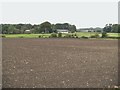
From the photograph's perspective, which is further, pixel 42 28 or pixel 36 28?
pixel 36 28

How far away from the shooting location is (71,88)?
9008 mm

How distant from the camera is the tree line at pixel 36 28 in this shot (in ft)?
404

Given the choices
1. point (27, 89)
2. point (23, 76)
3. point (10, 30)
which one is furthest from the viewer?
point (10, 30)

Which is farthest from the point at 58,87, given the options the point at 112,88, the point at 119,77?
the point at 119,77

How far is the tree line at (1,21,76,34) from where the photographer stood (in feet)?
404

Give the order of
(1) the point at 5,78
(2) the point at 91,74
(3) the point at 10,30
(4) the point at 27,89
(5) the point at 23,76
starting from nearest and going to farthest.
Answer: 1. (4) the point at 27,89
2. (1) the point at 5,78
3. (5) the point at 23,76
4. (2) the point at 91,74
5. (3) the point at 10,30

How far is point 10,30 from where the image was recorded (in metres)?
123

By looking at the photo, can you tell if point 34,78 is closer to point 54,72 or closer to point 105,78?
point 54,72

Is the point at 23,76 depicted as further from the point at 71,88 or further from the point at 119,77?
the point at 119,77

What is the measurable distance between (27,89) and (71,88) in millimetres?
1349

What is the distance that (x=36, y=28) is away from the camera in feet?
468

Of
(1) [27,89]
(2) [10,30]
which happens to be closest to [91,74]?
(1) [27,89]

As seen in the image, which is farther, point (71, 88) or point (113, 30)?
point (113, 30)

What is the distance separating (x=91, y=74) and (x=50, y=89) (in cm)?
389
